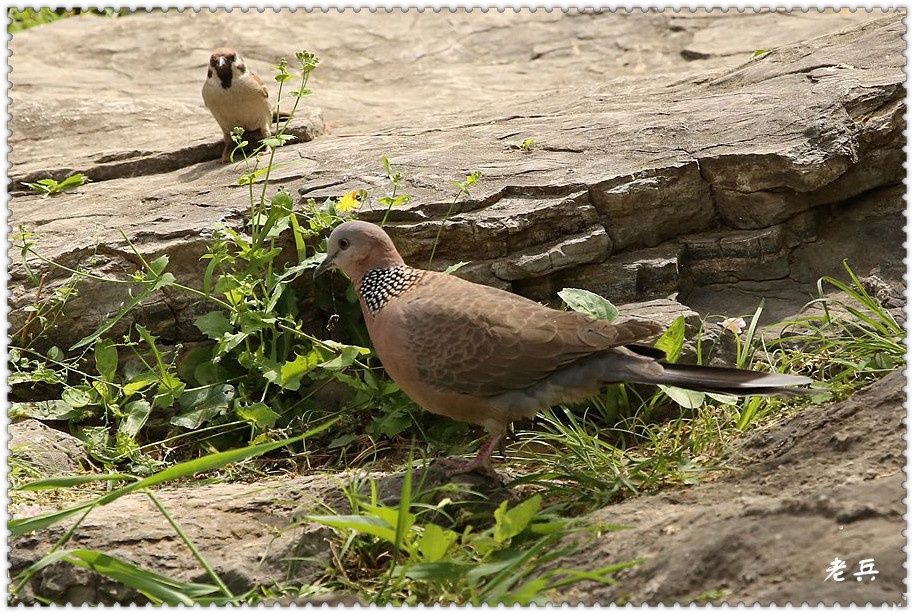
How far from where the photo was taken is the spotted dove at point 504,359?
12.5ft

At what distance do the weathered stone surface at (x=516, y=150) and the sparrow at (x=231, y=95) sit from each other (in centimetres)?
29

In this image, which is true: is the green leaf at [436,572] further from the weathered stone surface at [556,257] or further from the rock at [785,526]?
the weathered stone surface at [556,257]

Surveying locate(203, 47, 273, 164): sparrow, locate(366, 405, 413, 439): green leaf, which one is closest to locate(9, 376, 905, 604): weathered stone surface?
locate(366, 405, 413, 439): green leaf

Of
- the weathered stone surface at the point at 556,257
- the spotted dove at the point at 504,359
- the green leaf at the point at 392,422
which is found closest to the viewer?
the spotted dove at the point at 504,359

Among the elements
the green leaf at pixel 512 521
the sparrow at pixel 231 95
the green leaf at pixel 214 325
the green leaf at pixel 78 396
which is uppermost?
the sparrow at pixel 231 95

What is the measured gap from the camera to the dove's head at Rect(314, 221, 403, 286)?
169 inches

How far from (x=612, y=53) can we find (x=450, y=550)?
5853mm


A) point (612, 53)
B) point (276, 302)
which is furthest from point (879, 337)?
point (612, 53)

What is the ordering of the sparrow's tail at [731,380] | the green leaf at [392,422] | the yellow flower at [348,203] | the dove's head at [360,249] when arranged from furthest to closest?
the yellow flower at [348,203] < the green leaf at [392,422] < the dove's head at [360,249] < the sparrow's tail at [731,380]

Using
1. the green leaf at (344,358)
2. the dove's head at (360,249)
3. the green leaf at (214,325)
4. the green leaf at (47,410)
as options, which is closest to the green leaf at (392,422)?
the green leaf at (344,358)

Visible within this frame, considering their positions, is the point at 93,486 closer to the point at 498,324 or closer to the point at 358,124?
the point at 498,324

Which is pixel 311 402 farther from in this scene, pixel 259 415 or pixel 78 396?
pixel 78 396

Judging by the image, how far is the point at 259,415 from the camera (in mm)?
4469

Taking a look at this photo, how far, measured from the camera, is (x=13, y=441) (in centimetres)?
439
